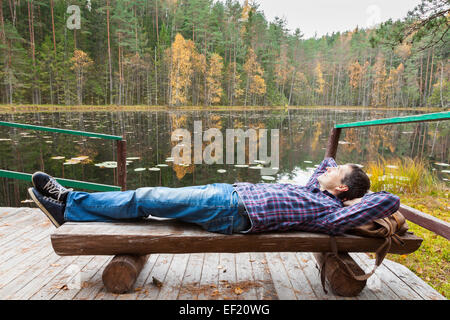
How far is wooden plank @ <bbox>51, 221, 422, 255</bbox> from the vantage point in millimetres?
1356

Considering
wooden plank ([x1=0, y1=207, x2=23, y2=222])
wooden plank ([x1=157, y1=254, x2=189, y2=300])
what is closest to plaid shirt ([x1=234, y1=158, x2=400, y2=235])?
wooden plank ([x1=157, y1=254, x2=189, y2=300])

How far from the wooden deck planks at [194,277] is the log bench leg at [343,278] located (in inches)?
2.5

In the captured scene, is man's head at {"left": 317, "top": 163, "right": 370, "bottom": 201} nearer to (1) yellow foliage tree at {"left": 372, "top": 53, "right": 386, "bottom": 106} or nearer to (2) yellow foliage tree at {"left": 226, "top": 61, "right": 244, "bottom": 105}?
(2) yellow foliage tree at {"left": 226, "top": 61, "right": 244, "bottom": 105}

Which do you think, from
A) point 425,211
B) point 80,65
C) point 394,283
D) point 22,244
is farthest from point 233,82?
point 394,283

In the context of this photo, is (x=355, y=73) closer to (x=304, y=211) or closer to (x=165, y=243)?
(x=304, y=211)

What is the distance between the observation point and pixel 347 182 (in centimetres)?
157

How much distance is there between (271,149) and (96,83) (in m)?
24.6

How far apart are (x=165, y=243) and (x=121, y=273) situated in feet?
1.00

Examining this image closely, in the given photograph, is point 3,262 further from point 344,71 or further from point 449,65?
point 344,71

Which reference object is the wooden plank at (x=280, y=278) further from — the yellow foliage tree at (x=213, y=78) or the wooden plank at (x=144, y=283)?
the yellow foliage tree at (x=213, y=78)

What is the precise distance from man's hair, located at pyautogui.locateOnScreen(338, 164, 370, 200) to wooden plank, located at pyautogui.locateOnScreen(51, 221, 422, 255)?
26cm

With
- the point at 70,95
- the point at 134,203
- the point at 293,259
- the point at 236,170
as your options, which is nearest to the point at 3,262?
the point at 134,203

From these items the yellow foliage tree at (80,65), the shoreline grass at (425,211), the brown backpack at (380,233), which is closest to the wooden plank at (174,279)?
the brown backpack at (380,233)

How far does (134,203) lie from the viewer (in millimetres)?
1498
